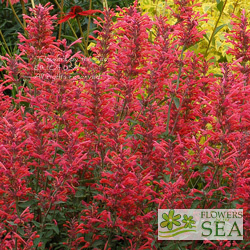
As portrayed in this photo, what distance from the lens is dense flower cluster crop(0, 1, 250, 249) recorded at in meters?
2.18

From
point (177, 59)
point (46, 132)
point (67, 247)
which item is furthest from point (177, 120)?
point (67, 247)

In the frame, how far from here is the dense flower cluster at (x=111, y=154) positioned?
2178 millimetres

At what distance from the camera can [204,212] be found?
2342 millimetres

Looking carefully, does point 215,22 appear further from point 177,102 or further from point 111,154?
point 111,154

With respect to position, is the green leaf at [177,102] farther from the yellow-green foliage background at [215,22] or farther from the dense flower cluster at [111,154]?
the yellow-green foliage background at [215,22]

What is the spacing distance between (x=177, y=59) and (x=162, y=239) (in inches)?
46.0

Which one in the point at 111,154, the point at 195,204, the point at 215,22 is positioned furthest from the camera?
the point at 215,22

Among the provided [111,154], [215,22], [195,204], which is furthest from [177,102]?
[215,22]

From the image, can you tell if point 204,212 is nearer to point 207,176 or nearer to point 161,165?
point 207,176

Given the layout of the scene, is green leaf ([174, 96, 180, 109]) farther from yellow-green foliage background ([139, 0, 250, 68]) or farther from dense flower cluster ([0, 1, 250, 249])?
yellow-green foliage background ([139, 0, 250, 68])

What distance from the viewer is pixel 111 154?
2.38m

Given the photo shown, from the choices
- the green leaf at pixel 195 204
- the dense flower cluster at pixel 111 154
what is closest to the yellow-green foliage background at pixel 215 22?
the dense flower cluster at pixel 111 154

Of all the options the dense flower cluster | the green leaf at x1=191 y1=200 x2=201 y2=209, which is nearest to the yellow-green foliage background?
the dense flower cluster

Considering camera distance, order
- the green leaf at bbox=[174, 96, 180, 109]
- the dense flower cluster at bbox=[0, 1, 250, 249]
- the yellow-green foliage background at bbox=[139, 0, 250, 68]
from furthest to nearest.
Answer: the yellow-green foliage background at bbox=[139, 0, 250, 68] → the green leaf at bbox=[174, 96, 180, 109] → the dense flower cluster at bbox=[0, 1, 250, 249]
